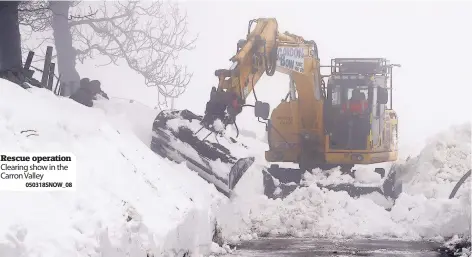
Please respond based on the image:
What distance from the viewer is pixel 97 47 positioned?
24922 mm

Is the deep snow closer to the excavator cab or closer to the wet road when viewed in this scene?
the wet road

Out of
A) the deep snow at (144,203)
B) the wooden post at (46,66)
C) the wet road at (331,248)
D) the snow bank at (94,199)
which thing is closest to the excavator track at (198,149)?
the deep snow at (144,203)

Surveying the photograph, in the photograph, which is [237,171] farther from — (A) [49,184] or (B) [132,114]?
(A) [49,184]

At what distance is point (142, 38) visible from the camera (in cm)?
2583

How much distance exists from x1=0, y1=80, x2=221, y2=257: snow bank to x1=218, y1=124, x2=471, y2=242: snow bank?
1081mm

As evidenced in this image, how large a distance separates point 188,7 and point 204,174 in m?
15.4

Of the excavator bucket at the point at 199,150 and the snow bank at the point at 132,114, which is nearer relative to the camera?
the excavator bucket at the point at 199,150

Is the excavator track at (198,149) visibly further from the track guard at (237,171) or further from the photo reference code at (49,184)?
the photo reference code at (49,184)

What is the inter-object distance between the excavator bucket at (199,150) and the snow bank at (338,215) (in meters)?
0.43

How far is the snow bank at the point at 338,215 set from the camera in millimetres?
10406

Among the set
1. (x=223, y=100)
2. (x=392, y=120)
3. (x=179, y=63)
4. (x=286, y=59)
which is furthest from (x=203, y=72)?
(x=223, y=100)

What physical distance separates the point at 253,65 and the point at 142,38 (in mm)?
14968

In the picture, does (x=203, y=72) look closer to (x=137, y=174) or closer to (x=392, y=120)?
(x=392, y=120)

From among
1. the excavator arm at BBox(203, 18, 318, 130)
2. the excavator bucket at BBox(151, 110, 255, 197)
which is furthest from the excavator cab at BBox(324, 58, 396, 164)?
the excavator bucket at BBox(151, 110, 255, 197)
